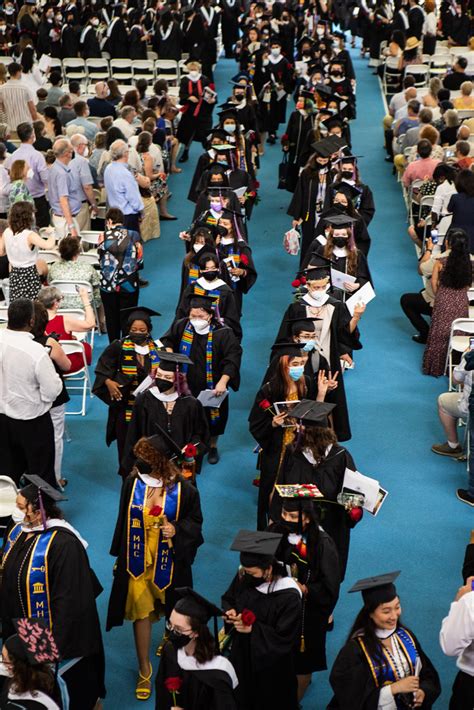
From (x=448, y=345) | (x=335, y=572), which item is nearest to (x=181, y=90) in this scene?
(x=448, y=345)

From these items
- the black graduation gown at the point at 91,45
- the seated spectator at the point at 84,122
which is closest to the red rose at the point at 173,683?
the seated spectator at the point at 84,122

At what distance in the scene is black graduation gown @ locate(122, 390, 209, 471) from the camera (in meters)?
6.64

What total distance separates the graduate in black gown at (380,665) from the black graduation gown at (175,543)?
51.3 inches

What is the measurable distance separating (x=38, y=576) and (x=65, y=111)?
33.0ft

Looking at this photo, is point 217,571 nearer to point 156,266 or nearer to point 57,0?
point 156,266

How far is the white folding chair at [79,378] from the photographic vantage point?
27.8 ft

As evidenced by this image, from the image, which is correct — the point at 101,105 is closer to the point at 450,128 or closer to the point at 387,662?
the point at 450,128

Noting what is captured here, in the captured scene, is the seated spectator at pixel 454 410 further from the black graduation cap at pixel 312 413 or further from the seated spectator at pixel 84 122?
the seated spectator at pixel 84 122

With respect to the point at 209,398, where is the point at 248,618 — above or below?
above

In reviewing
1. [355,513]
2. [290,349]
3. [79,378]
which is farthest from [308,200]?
[355,513]

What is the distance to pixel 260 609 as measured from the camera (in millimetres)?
4984

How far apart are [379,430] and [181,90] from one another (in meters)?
8.36

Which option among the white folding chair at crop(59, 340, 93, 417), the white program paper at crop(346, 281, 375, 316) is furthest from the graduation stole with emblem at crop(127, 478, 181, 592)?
the white program paper at crop(346, 281, 375, 316)

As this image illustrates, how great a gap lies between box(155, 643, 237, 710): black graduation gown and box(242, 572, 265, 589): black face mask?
48 centimetres
